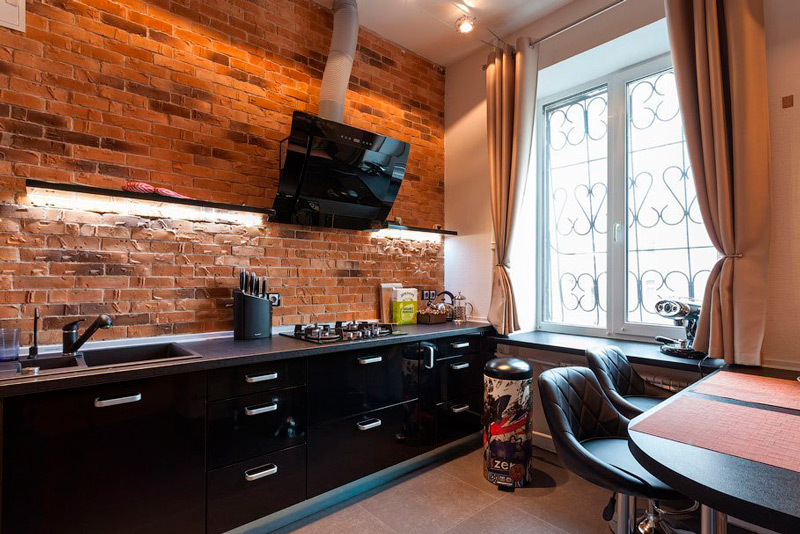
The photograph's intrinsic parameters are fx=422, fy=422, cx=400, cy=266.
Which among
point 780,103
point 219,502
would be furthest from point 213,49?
point 780,103

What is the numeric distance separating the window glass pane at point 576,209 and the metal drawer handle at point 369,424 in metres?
1.73

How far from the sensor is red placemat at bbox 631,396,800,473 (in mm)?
1075

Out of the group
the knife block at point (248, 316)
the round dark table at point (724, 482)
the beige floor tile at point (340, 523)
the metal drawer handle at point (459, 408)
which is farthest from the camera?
the metal drawer handle at point (459, 408)

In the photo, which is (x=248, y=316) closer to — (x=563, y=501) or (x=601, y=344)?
(x=563, y=501)

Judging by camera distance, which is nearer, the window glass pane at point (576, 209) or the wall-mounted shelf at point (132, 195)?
the wall-mounted shelf at point (132, 195)

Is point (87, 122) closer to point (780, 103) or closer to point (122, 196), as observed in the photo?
point (122, 196)

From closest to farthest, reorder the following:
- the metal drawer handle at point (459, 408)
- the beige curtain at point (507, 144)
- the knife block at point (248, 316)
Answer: the knife block at point (248, 316) < the metal drawer handle at point (459, 408) < the beige curtain at point (507, 144)

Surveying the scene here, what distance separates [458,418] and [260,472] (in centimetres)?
145

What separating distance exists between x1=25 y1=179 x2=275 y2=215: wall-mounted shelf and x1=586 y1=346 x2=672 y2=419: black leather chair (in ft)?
6.59

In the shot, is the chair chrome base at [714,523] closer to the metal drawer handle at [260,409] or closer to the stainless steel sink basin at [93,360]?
the metal drawer handle at [260,409]

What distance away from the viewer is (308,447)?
7.16 feet

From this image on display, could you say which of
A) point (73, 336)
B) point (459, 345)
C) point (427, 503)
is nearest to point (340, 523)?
point (427, 503)

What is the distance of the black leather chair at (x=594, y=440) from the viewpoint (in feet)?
4.70

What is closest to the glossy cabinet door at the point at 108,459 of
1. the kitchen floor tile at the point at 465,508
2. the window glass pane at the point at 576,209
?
the kitchen floor tile at the point at 465,508
